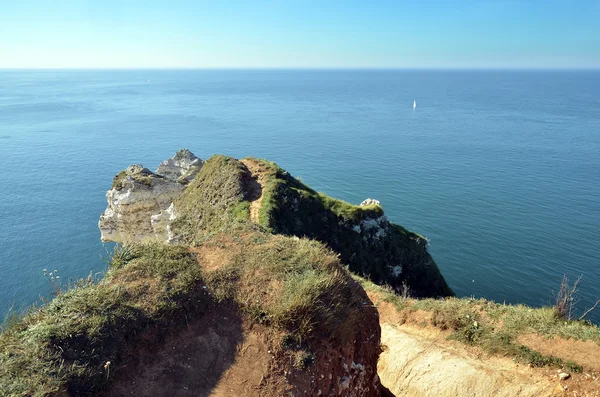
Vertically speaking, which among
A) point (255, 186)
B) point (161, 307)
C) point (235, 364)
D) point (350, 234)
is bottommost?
point (350, 234)

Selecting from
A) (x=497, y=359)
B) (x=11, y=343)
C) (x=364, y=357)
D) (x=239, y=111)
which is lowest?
(x=497, y=359)

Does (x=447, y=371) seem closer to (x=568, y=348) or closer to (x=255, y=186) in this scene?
(x=568, y=348)

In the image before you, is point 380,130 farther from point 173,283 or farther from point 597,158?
point 173,283

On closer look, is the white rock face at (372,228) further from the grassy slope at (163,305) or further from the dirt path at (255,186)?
the grassy slope at (163,305)

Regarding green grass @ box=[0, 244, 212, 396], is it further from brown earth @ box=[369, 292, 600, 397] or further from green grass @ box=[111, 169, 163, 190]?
green grass @ box=[111, 169, 163, 190]

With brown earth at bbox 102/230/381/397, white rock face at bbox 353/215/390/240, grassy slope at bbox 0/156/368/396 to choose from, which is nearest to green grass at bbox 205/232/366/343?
grassy slope at bbox 0/156/368/396

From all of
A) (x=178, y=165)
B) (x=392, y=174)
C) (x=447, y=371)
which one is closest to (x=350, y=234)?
(x=447, y=371)

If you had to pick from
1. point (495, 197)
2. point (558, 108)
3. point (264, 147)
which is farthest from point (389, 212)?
point (558, 108)
